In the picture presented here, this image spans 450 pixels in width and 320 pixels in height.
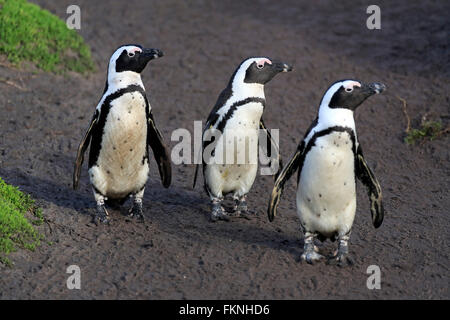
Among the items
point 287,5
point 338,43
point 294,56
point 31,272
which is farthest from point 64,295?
point 287,5

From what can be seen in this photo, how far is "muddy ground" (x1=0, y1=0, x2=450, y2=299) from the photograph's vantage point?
4.88 m

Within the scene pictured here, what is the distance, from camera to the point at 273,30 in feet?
34.0

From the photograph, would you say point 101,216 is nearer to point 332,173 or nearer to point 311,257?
point 311,257

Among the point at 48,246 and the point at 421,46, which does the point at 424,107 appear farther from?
the point at 48,246

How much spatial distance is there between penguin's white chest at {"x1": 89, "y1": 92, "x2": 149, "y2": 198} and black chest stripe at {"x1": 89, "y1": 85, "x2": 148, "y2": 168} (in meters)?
0.03

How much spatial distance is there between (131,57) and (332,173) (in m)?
1.84

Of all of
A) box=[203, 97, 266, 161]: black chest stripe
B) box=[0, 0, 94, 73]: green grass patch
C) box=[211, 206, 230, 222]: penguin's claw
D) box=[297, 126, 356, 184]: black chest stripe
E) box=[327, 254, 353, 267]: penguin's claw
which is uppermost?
box=[0, 0, 94, 73]: green grass patch

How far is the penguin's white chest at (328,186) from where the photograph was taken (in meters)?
4.91

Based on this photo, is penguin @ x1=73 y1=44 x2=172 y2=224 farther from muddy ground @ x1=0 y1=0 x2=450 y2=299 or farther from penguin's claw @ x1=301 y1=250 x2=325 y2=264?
penguin's claw @ x1=301 y1=250 x2=325 y2=264

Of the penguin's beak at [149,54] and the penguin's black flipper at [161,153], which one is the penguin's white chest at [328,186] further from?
the penguin's beak at [149,54]

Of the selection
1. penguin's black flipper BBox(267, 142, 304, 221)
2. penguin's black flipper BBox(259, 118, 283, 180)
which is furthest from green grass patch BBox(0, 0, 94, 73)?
penguin's black flipper BBox(267, 142, 304, 221)

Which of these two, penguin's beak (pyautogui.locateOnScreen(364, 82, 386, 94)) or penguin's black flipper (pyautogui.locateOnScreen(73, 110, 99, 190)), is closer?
penguin's beak (pyautogui.locateOnScreen(364, 82, 386, 94))

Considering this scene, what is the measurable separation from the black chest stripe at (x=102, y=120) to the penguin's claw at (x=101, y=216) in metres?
0.37

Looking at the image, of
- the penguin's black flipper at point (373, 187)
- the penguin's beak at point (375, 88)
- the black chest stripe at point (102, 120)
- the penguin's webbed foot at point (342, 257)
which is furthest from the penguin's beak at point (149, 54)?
the penguin's webbed foot at point (342, 257)
